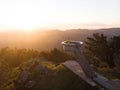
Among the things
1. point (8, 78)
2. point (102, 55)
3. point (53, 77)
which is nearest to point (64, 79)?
point (53, 77)

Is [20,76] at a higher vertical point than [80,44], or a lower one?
lower

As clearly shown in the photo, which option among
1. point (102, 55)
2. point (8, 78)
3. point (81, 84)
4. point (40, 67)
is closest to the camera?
point (81, 84)

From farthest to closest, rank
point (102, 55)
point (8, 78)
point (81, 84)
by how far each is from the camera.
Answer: point (102, 55), point (8, 78), point (81, 84)

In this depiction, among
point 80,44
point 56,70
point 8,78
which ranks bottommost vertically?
point 8,78

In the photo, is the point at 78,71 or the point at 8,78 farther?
the point at 8,78

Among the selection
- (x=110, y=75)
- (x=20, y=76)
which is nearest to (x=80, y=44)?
(x=110, y=75)

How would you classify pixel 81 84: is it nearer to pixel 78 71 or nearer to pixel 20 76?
pixel 78 71

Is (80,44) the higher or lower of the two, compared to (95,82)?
higher

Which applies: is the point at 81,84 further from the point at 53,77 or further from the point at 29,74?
the point at 29,74

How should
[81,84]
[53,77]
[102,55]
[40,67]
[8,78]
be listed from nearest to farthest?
1. [81,84]
2. [53,77]
3. [40,67]
4. [8,78]
5. [102,55]
